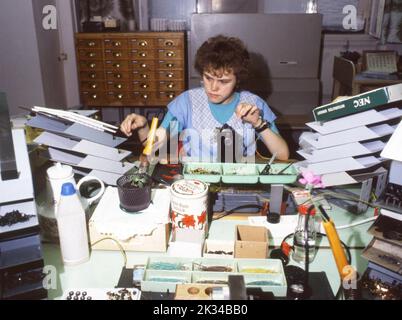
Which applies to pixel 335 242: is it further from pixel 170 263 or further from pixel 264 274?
pixel 170 263

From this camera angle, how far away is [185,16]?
13.5 feet

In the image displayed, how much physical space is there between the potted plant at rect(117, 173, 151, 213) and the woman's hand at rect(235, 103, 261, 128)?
0.64 meters

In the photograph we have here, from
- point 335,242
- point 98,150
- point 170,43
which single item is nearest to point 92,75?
point 170,43

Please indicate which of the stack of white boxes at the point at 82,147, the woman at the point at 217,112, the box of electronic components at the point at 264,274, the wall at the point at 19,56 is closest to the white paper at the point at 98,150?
the stack of white boxes at the point at 82,147

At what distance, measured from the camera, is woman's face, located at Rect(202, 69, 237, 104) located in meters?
1.82

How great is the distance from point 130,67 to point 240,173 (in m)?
2.72

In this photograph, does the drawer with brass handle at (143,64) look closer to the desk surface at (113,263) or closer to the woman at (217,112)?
the woman at (217,112)

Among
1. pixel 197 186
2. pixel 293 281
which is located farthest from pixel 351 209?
pixel 197 186

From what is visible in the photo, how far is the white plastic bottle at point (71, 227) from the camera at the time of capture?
957 millimetres

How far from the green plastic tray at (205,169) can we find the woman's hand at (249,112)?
1.09ft

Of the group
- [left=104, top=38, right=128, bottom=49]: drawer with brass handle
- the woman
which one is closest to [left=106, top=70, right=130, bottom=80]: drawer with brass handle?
[left=104, top=38, right=128, bottom=49]: drawer with brass handle

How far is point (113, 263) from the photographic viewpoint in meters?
1.03

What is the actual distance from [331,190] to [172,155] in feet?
2.21

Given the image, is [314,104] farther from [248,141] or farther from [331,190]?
[331,190]
